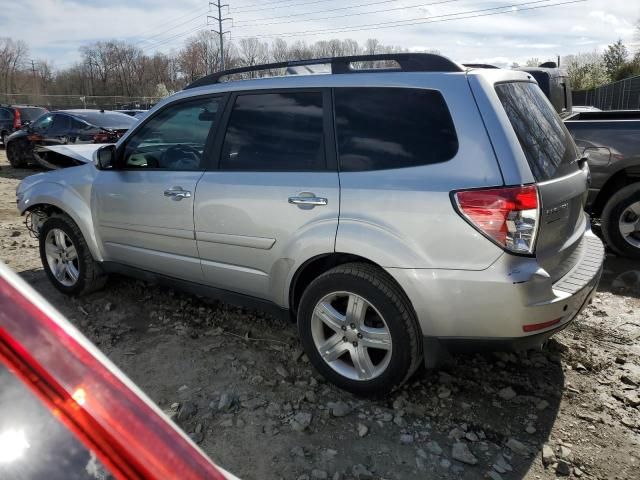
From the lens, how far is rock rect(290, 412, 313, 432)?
2781 millimetres

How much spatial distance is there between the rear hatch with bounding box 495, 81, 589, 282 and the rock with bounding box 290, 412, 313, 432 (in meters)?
1.48

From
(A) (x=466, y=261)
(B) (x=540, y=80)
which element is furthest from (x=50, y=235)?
(B) (x=540, y=80)

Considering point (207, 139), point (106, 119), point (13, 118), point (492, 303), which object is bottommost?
point (492, 303)

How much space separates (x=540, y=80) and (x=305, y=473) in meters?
6.33

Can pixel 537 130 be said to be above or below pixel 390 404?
above

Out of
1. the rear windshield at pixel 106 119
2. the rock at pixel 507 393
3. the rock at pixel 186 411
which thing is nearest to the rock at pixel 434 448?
the rock at pixel 507 393

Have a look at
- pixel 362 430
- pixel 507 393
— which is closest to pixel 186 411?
pixel 362 430

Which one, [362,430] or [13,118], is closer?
[362,430]

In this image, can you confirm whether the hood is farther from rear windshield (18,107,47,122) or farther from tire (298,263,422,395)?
rear windshield (18,107,47,122)

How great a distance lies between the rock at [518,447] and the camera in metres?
2.58

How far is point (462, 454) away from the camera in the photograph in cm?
255

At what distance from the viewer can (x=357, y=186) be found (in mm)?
2840

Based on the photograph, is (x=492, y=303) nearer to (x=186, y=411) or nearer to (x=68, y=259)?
(x=186, y=411)

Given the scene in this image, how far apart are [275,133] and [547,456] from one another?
7.72ft
